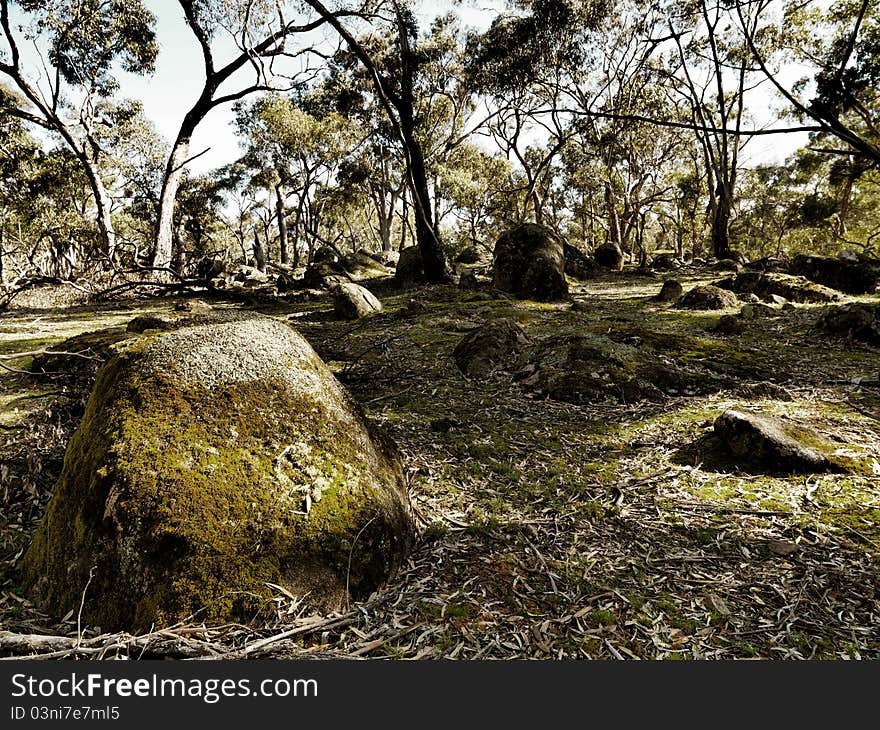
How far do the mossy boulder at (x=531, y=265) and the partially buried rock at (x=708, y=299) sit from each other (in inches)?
107

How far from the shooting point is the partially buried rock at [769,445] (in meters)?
3.42

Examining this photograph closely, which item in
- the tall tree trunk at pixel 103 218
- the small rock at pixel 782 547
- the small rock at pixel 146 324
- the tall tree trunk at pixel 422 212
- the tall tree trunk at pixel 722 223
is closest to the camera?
the small rock at pixel 782 547

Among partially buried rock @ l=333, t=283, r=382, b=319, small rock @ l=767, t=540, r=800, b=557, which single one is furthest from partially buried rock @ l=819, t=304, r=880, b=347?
partially buried rock @ l=333, t=283, r=382, b=319

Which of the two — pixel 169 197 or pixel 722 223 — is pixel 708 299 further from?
pixel 169 197

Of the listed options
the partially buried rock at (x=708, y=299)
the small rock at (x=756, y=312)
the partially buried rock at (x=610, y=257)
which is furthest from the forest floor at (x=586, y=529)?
the partially buried rock at (x=610, y=257)

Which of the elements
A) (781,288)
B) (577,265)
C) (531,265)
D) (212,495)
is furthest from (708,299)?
(212,495)

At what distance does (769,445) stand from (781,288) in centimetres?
973

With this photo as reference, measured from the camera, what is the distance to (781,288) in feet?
37.0

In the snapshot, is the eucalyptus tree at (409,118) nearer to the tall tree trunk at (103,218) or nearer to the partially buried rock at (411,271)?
the partially buried rock at (411,271)

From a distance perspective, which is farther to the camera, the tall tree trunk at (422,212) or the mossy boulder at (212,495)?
the tall tree trunk at (422,212)

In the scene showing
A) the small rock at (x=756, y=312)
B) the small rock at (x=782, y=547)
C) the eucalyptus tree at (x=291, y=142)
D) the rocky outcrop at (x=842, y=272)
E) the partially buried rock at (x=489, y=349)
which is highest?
the eucalyptus tree at (x=291, y=142)

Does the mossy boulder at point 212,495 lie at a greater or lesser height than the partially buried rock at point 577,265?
lesser

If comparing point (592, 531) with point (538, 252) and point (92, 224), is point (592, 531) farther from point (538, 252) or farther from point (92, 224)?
point (92, 224)

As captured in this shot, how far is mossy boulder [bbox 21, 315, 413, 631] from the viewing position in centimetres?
206
